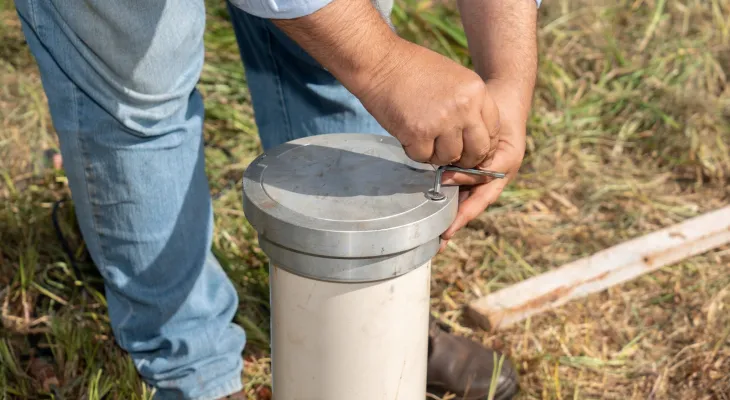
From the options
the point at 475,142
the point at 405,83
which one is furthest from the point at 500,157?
the point at 405,83

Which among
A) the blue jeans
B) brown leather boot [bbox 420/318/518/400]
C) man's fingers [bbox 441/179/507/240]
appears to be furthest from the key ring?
brown leather boot [bbox 420/318/518/400]

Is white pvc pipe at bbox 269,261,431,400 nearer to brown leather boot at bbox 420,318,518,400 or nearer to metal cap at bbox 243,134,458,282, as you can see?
metal cap at bbox 243,134,458,282

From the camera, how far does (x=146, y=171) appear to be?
1.63m

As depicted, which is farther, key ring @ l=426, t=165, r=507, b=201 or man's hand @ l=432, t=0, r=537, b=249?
man's hand @ l=432, t=0, r=537, b=249

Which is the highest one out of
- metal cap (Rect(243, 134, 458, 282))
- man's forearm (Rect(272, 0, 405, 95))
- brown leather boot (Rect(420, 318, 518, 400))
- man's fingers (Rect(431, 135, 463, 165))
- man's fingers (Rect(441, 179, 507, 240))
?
man's forearm (Rect(272, 0, 405, 95))

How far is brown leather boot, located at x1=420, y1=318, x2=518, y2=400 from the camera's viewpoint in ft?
6.92

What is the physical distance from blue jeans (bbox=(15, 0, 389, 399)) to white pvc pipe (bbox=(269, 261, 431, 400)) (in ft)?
1.24

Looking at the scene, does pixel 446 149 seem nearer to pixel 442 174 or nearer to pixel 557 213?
pixel 442 174

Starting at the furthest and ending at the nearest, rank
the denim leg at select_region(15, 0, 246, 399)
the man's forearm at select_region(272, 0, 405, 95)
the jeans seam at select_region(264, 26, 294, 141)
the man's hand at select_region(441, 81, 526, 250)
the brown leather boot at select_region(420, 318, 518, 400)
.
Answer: the brown leather boot at select_region(420, 318, 518, 400), the jeans seam at select_region(264, 26, 294, 141), the man's hand at select_region(441, 81, 526, 250), the denim leg at select_region(15, 0, 246, 399), the man's forearm at select_region(272, 0, 405, 95)

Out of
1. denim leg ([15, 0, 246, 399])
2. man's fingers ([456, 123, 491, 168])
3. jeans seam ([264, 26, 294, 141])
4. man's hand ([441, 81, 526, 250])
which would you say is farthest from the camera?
jeans seam ([264, 26, 294, 141])

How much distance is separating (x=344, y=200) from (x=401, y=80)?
0.70ft

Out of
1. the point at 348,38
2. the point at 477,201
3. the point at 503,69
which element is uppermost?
the point at 348,38

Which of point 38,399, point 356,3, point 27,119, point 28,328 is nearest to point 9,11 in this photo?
point 27,119

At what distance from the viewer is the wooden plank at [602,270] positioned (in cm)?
236
